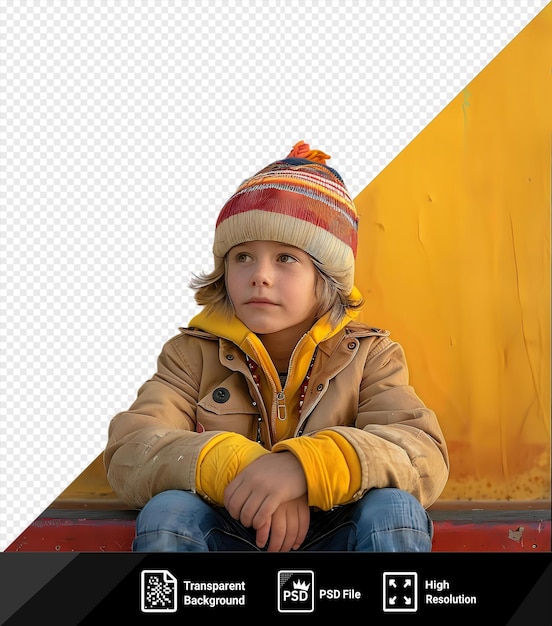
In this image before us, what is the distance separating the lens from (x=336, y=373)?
46.4 inches

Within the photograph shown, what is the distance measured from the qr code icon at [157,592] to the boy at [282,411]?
116mm

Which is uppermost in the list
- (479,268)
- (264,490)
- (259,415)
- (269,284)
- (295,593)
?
(479,268)

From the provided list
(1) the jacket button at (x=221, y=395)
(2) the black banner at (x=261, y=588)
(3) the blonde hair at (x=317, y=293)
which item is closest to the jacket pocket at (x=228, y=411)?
(1) the jacket button at (x=221, y=395)

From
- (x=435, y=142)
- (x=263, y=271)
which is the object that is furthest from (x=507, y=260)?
(x=263, y=271)

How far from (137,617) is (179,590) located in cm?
5

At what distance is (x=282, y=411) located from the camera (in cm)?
118

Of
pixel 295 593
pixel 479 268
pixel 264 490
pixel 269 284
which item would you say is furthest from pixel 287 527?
pixel 479 268

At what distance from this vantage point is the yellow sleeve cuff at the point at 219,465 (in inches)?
39.4

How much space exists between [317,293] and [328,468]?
31 centimetres

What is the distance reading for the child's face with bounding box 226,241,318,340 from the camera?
3.80 ft

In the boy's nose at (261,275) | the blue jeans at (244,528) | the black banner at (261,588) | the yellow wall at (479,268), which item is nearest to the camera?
the black banner at (261,588)

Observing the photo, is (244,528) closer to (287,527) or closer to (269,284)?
(287,527)

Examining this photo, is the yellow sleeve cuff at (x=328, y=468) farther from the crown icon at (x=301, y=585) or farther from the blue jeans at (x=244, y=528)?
the crown icon at (x=301, y=585)

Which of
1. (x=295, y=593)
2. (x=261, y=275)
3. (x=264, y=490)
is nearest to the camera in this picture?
(x=295, y=593)
